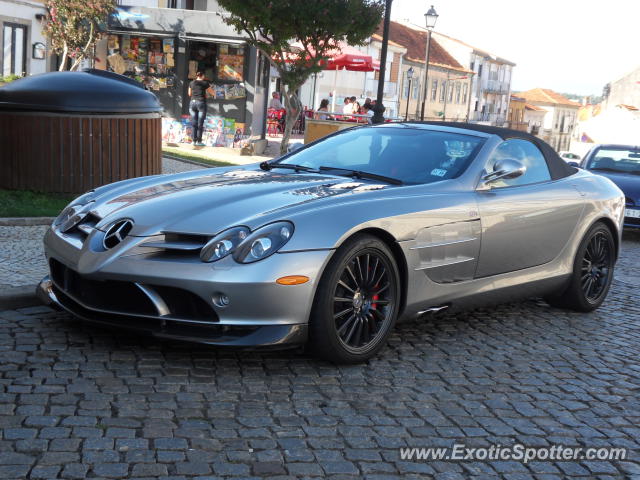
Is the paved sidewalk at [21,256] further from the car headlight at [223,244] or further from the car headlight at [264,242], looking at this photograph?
the car headlight at [264,242]

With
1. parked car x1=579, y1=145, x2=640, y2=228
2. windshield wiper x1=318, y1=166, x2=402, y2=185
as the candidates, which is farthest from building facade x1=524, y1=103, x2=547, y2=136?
windshield wiper x1=318, y1=166, x2=402, y2=185

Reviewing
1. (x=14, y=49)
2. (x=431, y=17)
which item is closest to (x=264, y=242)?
(x=14, y=49)

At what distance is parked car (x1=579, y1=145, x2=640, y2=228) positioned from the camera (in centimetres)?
1229

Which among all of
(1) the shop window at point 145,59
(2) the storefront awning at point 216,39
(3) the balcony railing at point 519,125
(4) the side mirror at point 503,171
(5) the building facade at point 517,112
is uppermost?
(2) the storefront awning at point 216,39

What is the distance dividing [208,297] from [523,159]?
2.95 meters

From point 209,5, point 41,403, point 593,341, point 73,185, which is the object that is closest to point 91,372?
point 41,403

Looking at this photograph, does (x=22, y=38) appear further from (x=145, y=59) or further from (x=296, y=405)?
(x=296, y=405)

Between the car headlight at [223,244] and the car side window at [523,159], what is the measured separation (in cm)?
207

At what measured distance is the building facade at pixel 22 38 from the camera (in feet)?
77.8

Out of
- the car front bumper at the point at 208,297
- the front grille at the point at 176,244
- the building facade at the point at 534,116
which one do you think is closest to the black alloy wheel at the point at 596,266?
the car front bumper at the point at 208,297

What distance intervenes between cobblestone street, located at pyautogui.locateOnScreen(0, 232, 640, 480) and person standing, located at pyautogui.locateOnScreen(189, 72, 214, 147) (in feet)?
45.7

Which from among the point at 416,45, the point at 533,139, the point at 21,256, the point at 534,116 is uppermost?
the point at 416,45

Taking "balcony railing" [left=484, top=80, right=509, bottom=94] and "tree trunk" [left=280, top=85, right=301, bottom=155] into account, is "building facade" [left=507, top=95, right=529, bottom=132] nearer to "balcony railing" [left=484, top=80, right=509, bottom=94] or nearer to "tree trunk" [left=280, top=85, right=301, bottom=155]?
"balcony railing" [left=484, top=80, right=509, bottom=94]

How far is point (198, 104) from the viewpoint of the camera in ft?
62.7
